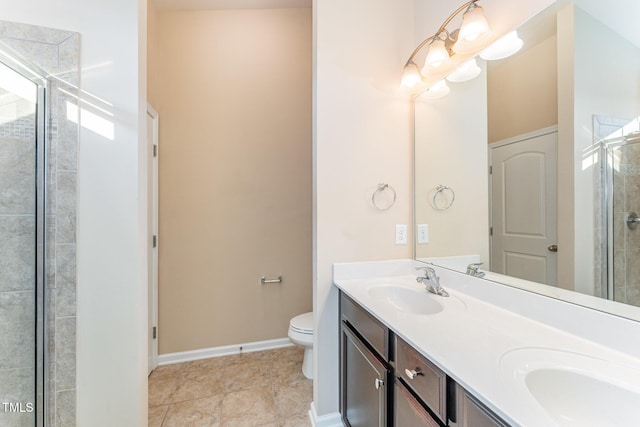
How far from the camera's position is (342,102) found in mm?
1514

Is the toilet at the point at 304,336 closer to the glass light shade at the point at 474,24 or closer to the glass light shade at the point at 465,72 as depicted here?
the glass light shade at the point at 465,72

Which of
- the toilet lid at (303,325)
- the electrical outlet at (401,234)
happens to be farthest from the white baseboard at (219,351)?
the electrical outlet at (401,234)

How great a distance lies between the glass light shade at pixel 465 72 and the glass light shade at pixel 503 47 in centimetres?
6

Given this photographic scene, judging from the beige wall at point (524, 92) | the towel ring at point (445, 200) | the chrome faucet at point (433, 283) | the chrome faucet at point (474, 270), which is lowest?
the chrome faucet at point (433, 283)

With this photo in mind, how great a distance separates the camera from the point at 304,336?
1.83 m

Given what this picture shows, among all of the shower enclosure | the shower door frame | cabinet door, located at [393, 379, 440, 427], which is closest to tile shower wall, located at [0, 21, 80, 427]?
the shower door frame

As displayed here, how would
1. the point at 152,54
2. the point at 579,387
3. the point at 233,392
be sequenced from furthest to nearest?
1. the point at 152,54
2. the point at 233,392
3. the point at 579,387

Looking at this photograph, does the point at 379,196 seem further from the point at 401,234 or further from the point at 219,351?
the point at 219,351

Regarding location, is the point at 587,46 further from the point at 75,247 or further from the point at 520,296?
the point at 75,247

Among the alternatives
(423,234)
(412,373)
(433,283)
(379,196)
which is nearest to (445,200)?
(423,234)

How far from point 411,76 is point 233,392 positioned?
7.78 feet

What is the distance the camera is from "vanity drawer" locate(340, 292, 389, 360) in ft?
3.32

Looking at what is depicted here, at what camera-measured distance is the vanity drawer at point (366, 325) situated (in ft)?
3.32

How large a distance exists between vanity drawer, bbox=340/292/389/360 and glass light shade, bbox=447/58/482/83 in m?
1.30
